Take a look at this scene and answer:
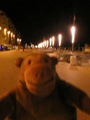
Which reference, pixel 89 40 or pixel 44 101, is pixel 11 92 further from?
pixel 89 40

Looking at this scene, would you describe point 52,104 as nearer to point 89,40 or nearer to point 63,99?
point 63,99

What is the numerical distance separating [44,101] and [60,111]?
25 centimetres

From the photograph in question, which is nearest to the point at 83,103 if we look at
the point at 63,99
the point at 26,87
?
the point at 63,99

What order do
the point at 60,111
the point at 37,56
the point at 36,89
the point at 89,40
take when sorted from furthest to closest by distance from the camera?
the point at 89,40 → the point at 37,56 → the point at 60,111 → the point at 36,89

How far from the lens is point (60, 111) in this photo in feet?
7.84

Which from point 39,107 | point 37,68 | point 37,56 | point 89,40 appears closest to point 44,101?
point 39,107

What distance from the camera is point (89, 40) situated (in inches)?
3091

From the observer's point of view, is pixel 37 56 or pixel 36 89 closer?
pixel 36 89

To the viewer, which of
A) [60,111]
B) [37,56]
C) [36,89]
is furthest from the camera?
[37,56]

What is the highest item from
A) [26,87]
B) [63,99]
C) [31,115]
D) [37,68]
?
[37,68]

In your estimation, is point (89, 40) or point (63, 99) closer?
point (63, 99)

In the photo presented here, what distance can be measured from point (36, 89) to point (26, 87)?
0.80 feet

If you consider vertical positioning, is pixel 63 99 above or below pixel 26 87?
below

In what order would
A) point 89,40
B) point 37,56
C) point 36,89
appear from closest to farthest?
point 36,89
point 37,56
point 89,40
